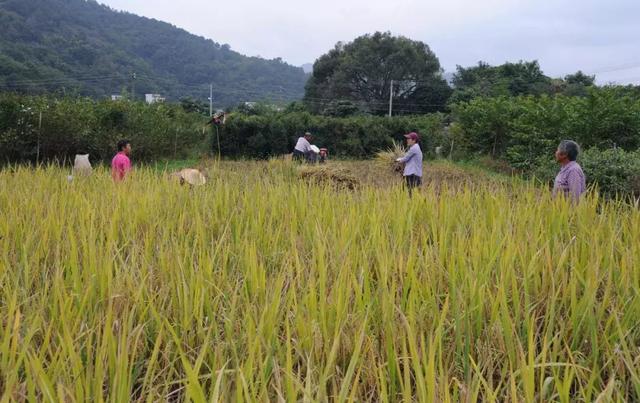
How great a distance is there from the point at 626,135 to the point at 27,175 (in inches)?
→ 476

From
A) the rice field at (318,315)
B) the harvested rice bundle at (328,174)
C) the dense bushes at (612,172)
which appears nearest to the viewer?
the rice field at (318,315)

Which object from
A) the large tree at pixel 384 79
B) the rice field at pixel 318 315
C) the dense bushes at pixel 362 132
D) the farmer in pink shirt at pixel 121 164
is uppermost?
the large tree at pixel 384 79

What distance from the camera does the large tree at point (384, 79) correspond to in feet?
126

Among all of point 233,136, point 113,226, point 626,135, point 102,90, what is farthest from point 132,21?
point 113,226

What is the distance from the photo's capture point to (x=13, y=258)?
6.47 ft

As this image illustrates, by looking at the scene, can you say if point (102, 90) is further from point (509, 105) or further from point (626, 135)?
point (626, 135)

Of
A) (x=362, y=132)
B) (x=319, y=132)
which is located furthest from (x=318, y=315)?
(x=362, y=132)

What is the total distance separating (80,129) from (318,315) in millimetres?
11213

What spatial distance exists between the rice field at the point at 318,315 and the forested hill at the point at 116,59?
23778 millimetres

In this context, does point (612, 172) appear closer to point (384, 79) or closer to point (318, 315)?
point (318, 315)

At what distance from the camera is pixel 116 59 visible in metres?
42.3

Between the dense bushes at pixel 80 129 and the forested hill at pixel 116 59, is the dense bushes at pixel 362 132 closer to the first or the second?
the dense bushes at pixel 80 129

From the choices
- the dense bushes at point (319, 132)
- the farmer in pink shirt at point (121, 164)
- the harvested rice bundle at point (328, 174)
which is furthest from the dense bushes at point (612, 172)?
the dense bushes at point (319, 132)

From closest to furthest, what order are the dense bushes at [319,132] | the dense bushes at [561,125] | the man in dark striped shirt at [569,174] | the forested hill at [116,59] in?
1. the man in dark striped shirt at [569,174]
2. the dense bushes at [561,125]
3. the dense bushes at [319,132]
4. the forested hill at [116,59]
